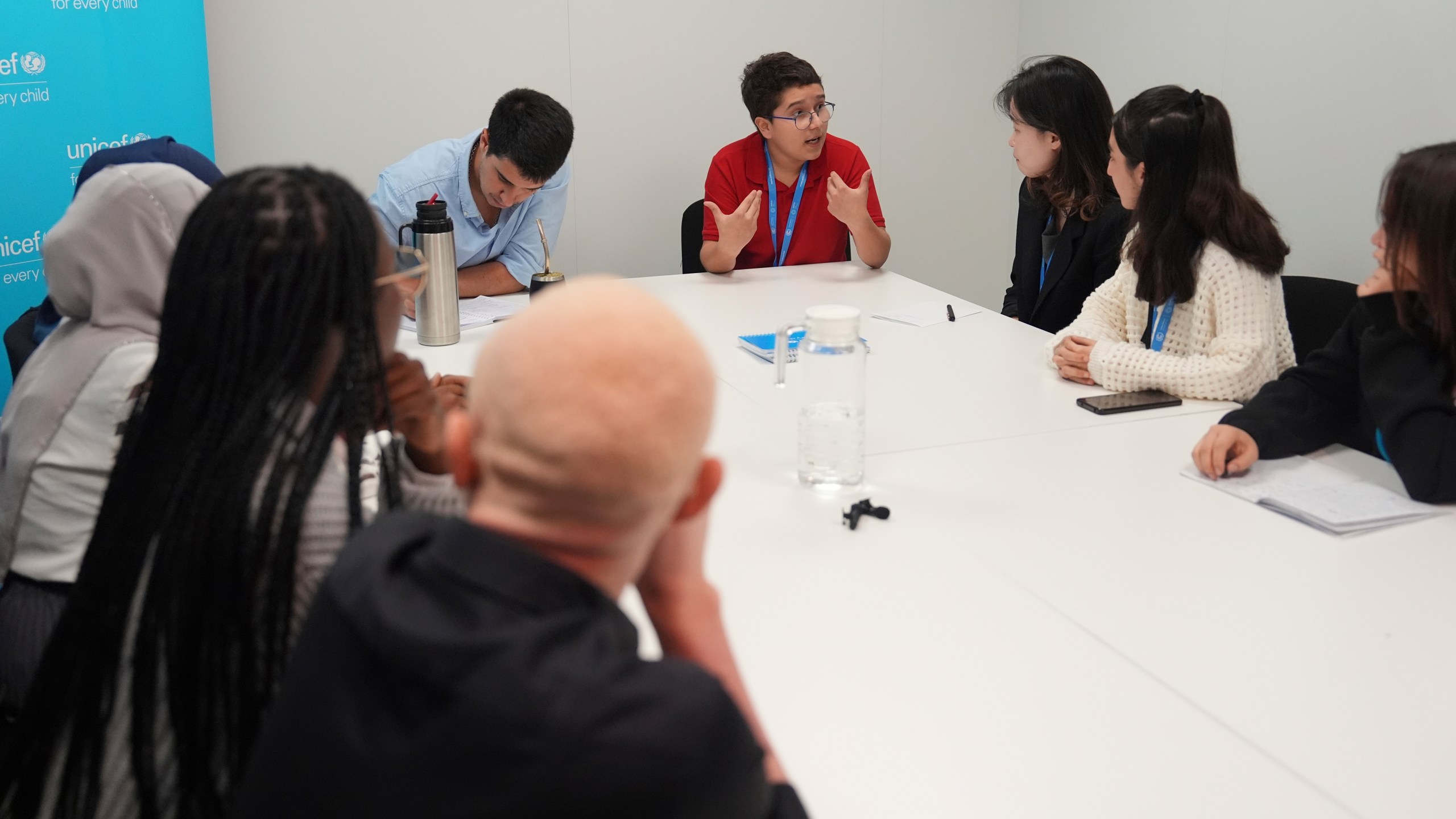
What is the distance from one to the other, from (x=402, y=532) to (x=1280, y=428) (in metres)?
1.55

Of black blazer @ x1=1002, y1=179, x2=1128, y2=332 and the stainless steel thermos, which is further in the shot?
black blazer @ x1=1002, y1=179, x2=1128, y2=332

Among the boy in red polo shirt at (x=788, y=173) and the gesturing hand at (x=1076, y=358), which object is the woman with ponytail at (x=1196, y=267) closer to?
the gesturing hand at (x=1076, y=358)

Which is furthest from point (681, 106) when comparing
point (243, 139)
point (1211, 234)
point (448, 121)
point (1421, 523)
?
point (1421, 523)

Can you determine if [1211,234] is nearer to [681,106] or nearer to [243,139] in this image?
[681,106]

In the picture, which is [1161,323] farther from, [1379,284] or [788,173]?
[788,173]

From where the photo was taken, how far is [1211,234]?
2.14 m

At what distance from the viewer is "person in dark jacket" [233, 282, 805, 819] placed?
0.58 meters

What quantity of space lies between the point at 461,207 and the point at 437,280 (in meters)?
0.69

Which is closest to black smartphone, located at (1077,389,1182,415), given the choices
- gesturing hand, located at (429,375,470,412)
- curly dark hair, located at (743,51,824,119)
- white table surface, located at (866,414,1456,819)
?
white table surface, located at (866,414,1456,819)

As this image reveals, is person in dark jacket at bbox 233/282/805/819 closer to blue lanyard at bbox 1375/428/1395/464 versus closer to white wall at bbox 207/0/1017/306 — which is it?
blue lanyard at bbox 1375/428/1395/464

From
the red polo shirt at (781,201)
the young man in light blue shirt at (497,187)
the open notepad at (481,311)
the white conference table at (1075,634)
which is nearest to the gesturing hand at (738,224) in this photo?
the red polo shirt at (781,201)

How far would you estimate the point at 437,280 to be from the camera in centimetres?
249

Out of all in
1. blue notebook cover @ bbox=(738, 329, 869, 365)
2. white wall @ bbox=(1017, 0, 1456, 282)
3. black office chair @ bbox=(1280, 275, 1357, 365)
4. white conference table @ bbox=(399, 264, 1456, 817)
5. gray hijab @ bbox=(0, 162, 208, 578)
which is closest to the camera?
white conference table @ bbox=(399, 264, 1456, 817)

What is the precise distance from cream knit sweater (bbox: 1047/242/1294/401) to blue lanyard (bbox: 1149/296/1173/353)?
1 cm
